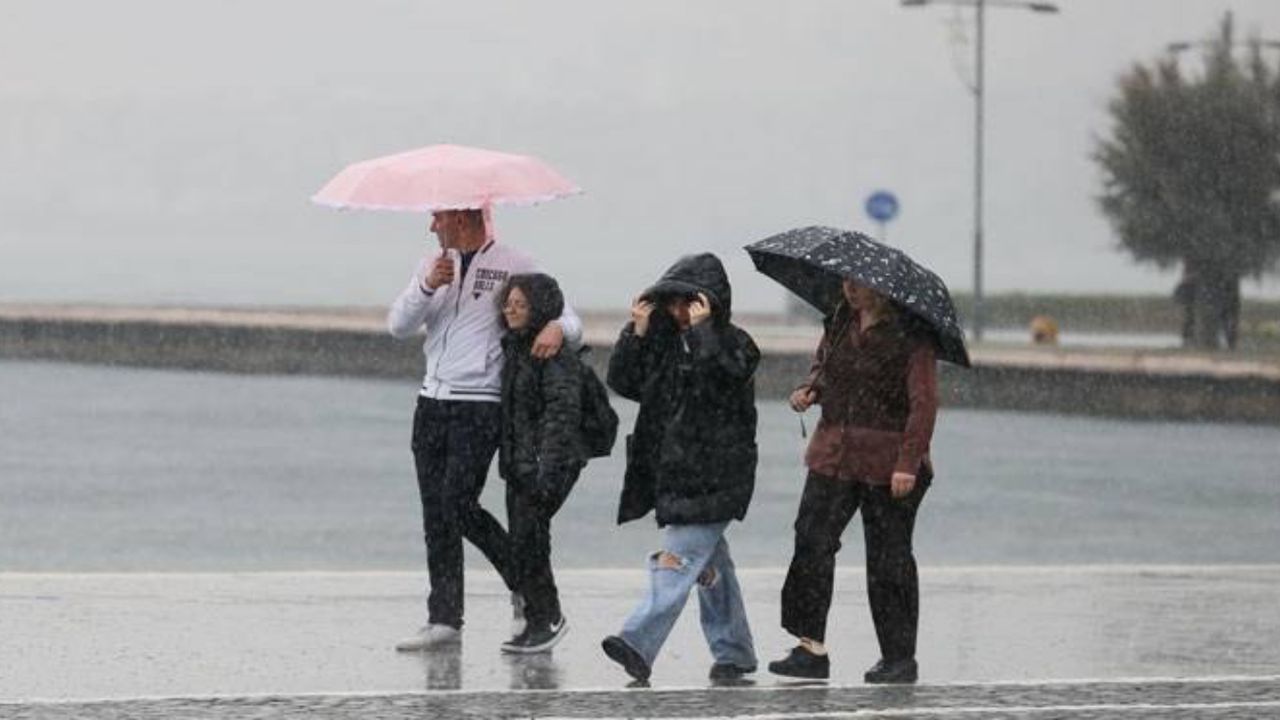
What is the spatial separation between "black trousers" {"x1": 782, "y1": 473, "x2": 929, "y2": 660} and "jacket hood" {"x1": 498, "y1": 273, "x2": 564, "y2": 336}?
1.05 m

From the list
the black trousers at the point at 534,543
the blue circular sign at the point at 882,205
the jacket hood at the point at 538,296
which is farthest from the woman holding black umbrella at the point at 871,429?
the blue circular sign at the point at 882,205

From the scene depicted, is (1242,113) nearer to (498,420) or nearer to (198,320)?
(198,320)

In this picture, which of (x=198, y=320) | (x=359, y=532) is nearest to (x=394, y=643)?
(x=359, y=532)

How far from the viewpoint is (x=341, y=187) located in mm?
10953

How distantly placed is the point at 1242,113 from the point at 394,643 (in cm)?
6813

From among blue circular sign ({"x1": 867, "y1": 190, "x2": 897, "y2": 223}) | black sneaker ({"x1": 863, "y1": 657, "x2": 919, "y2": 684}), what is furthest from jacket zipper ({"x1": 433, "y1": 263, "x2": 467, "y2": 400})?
blue circular sign ({"x1": 867, "y1": 190, "x2": 897, "y2": 223})

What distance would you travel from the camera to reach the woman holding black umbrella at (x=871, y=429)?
10.1m

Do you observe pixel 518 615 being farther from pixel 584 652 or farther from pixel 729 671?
pixel 729 671

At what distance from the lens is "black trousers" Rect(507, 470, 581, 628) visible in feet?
35.1

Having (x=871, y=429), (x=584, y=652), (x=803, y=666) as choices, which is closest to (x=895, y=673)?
(x=803, y=666)

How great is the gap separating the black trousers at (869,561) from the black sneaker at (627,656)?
0.57m

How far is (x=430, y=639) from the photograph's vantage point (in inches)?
434

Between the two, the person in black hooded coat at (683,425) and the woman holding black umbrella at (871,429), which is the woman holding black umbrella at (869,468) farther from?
the person in black hooded coat at (683,425)

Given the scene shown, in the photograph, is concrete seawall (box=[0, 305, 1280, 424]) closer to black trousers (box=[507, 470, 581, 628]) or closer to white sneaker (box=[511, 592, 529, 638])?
white sneaker (box=[511, 592, 529, 638])
